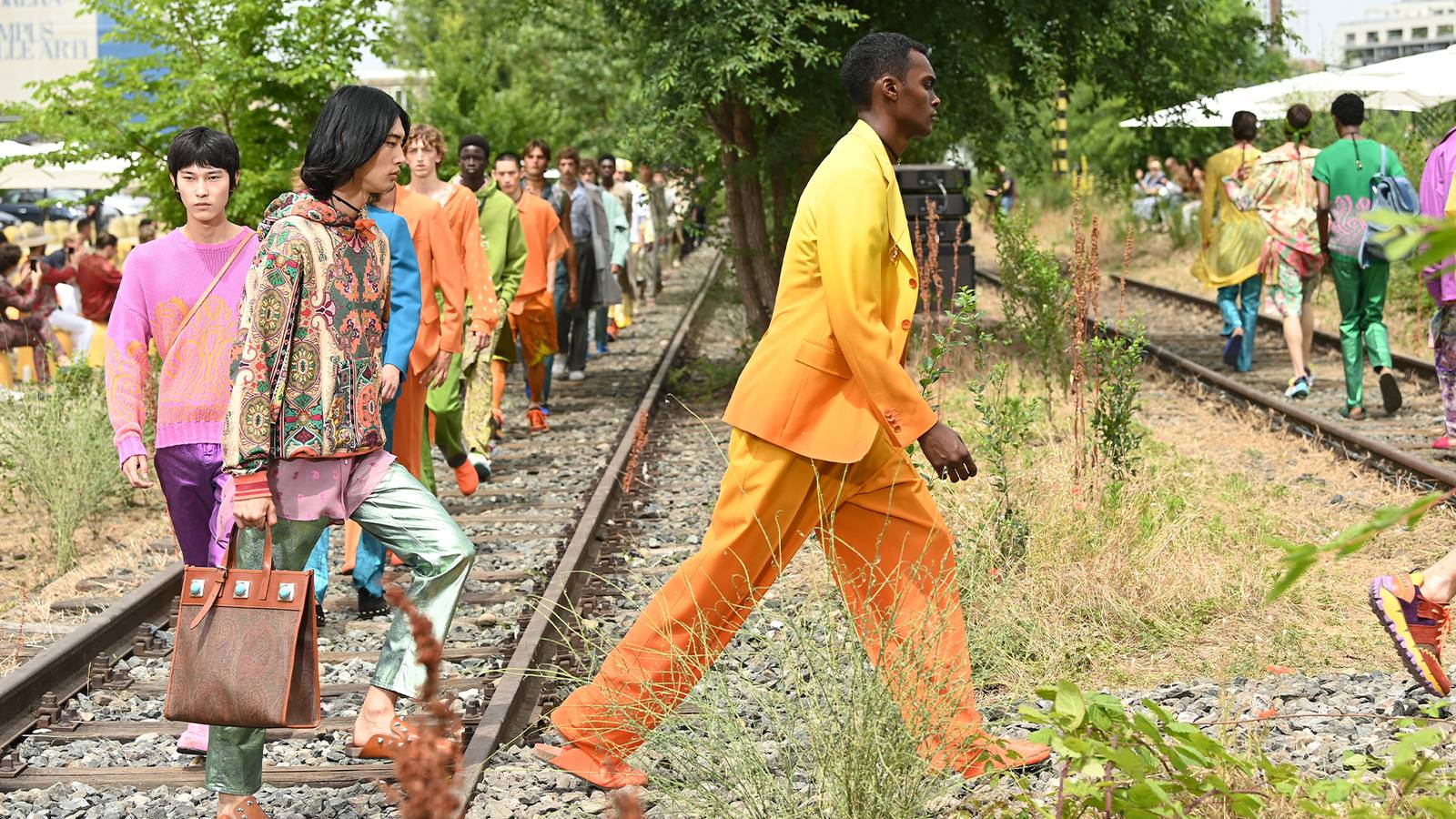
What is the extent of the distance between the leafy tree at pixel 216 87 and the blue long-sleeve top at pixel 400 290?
7.20m

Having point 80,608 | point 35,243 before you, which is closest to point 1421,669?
point 80,608

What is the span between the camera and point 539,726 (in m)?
5.46

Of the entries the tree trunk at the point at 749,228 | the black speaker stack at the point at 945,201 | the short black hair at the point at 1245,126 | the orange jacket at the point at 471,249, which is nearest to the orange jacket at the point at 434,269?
the orange jacket at the point at 471,249

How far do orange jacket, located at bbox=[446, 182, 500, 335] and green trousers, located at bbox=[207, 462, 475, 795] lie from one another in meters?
3.45

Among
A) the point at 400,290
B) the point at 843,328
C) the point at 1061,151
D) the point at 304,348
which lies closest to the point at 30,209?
the point at 1061,151

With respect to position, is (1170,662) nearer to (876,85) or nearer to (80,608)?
(876,85)

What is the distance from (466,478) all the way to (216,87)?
5.43 metres

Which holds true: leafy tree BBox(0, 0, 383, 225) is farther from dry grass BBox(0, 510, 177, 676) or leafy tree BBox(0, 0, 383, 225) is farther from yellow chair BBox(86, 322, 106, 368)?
dry grass BBox(0, 510, 177, 676)

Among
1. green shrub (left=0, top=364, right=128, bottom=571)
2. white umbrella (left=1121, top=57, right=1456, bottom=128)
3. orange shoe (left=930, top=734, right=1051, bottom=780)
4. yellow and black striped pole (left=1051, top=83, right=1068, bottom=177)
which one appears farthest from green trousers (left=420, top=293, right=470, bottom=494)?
yellow and black striped pole (left=1051, top=83, right=1068, bottom=177)

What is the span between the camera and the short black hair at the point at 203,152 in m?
5.14

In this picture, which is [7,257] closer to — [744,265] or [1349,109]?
[744,265]

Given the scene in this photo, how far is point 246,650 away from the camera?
4.26 m

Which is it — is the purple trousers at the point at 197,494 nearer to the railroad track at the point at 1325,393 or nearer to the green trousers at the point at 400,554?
the green trousers at the point at 400,554

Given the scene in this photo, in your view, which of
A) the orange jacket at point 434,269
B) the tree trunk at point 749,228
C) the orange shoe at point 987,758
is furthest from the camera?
the tree trunk at point 749,228
